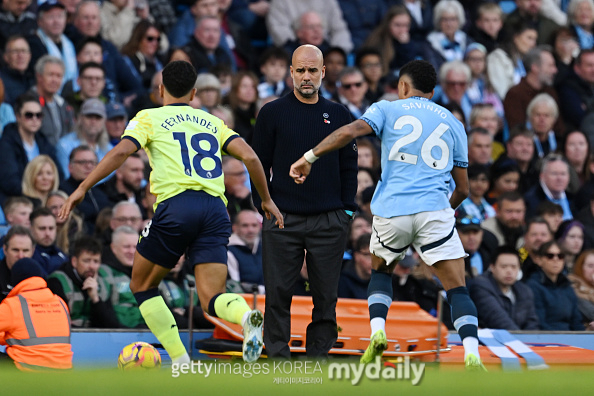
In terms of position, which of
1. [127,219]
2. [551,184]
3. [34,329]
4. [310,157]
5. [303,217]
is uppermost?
[310,157]

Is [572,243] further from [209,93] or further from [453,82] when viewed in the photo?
[209,93]

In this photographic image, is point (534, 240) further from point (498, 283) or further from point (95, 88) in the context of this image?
point (95, 88)

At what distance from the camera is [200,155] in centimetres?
811

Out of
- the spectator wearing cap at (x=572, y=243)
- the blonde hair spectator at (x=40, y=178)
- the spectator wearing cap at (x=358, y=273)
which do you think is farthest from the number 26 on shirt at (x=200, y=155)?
the spectator wearing cap at (x=572, y=243)

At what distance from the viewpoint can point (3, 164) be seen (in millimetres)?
12273

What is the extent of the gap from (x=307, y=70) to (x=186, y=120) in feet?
3.62

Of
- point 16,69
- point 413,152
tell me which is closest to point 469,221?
point 413,152

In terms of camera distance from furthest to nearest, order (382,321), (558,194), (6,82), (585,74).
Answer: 1. (585,74)
2. (558,194)
3. (6,82)
4. (382,321)

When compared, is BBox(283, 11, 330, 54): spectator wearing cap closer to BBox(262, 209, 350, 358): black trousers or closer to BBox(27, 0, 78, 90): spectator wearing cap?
BBox(27, 0, 78, 90): spectator wearing cap

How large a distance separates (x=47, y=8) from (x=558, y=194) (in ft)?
22.8

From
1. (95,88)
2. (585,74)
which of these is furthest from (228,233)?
(585,74)

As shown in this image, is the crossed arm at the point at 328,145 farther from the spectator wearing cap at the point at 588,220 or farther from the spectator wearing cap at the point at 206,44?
the spectator wearing cap at the point at 588,220

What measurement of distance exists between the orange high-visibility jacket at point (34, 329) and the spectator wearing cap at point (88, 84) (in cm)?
469

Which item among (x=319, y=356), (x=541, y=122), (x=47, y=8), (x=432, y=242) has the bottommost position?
(x=319, y=356)
